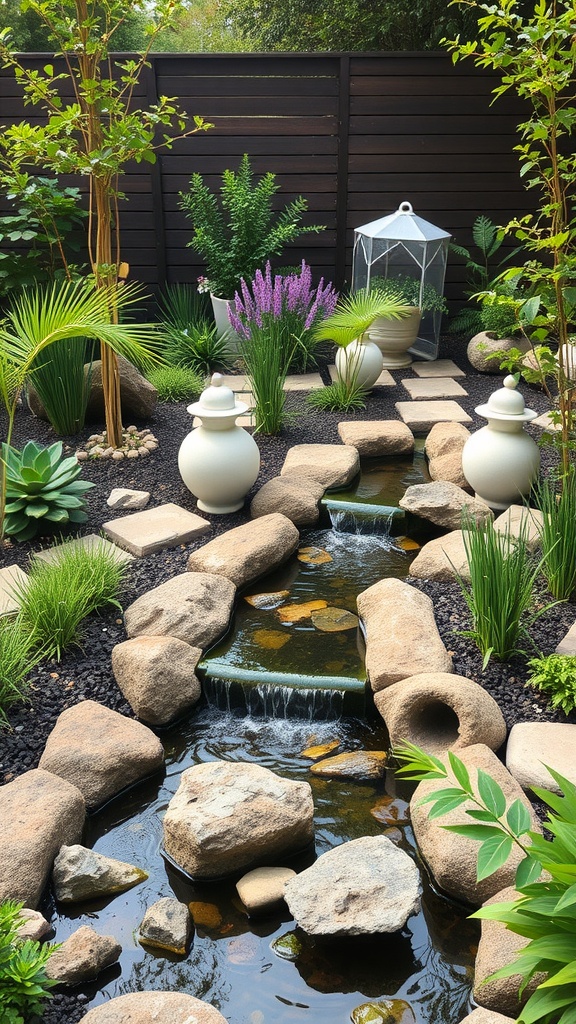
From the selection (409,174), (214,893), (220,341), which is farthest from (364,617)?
(409,174)

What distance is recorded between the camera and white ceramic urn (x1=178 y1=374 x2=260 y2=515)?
4.29 meters

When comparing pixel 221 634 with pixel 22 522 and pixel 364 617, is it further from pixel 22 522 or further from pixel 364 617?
pixel 22 522

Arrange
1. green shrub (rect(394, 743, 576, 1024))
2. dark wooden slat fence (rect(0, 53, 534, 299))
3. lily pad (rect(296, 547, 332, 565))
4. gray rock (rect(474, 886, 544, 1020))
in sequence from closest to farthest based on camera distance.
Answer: green shrub (rect(394, 743, 576, 1024)) → gray rock (rect(474, 886, 544, 1020)) → lily pad (rect(296, 547, 332, 565)) → dark wooden slat fence (rect(0, 53, 534, 299))

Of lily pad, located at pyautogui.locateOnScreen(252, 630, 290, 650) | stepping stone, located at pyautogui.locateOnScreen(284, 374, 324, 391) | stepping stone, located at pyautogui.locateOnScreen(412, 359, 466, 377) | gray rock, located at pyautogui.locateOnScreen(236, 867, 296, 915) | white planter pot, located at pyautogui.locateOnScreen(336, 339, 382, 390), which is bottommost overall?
gray rock, located at pyautogui.locateOnScreen(236, 867, 296, 915)

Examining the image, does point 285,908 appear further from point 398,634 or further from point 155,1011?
point 398,634

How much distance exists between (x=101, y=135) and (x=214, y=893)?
12.4 ft

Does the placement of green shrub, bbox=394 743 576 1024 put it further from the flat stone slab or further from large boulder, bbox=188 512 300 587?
large boulder, bbox=188 512 300 587

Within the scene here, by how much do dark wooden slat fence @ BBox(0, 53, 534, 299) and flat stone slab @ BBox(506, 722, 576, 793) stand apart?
18.0 feet

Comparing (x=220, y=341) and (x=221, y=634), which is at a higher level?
(x=220, y=341)

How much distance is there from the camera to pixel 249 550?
3969 millimetres

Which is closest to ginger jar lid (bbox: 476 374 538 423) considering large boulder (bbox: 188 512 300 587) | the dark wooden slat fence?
large boulder (bbox: 188 512 300 587)

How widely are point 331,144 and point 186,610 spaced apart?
16.9ft

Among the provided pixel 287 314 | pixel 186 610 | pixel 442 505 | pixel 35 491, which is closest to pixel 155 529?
pixel 35 491

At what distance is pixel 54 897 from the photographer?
249cm
